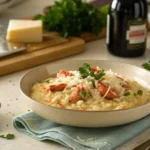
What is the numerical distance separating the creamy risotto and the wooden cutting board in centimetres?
37

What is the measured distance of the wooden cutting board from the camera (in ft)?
5.53

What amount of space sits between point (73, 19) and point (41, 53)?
266mm

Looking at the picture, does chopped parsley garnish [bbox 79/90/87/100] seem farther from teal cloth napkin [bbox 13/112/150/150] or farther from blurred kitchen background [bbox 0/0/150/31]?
blurred kitchen background [bbox 0/0/150/31]

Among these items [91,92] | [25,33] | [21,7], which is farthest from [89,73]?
[21,7]

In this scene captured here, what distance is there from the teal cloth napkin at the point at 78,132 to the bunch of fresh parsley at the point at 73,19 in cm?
75

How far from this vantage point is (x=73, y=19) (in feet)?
6.46

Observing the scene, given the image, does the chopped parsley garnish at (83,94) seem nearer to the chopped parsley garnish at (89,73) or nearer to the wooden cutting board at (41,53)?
the chopped parsley garnish at (89,73)

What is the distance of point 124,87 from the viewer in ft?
4.19

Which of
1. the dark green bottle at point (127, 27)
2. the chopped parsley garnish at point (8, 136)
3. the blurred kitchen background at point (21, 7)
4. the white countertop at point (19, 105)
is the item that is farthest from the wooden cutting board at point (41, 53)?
the chopped parsley garnish at point (8, 136)

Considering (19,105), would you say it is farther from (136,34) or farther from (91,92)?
(136,34)

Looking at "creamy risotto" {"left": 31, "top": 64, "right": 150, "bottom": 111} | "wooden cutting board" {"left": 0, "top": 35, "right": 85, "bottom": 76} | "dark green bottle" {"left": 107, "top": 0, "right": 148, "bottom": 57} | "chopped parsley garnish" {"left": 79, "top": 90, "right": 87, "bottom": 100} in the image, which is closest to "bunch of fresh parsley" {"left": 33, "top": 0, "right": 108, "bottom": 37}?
"wooden cutting board" {"left": 0, "top": 35, "right": 85, "bottom": 76}

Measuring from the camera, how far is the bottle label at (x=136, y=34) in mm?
1763

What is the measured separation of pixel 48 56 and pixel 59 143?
26.3 inches

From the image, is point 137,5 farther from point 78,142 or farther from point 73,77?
point 78,142
